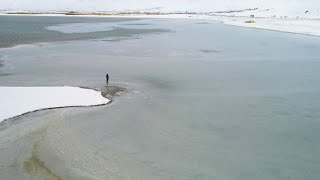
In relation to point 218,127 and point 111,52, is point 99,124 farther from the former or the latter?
point 111,52

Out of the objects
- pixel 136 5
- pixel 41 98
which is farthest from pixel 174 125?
pixel 136 5

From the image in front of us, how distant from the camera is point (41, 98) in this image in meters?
11.0

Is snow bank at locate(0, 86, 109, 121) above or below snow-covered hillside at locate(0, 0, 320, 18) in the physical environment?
above

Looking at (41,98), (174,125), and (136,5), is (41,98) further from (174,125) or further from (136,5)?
(136,5)

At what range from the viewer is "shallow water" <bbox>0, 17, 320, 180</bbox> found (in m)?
6.93

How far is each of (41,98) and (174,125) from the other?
4.15 m

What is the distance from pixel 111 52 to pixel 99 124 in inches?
484

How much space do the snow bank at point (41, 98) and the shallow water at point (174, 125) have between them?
0.52 metres

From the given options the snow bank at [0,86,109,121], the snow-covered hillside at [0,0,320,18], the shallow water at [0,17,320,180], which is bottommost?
the snow-covered hillside at [0,0,320,18]

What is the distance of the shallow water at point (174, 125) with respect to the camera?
6.93m

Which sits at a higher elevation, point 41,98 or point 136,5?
point 41,98

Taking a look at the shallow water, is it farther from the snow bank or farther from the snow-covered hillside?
the snow-covered hillside

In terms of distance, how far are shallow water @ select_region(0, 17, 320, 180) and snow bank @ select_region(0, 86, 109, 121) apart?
0.52 meters

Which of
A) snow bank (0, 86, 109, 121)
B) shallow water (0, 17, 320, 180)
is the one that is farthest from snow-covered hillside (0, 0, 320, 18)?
snow bank (0, 86, 109, 121)
